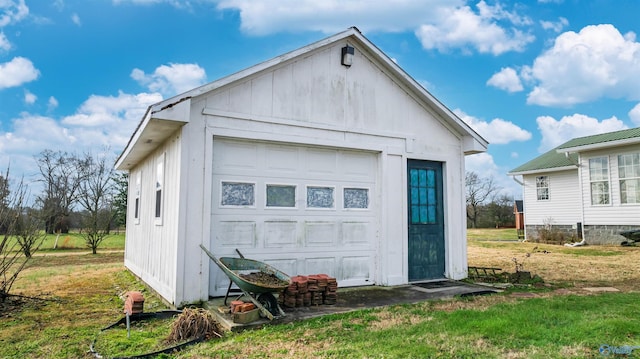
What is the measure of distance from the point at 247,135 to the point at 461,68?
31.2 ft

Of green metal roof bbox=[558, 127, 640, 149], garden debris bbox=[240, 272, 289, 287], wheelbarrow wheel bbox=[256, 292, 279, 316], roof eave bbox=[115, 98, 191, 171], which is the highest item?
green metal roof bbox=[558, 127, 640, 149]

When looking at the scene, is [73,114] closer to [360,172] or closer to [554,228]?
[360,172]

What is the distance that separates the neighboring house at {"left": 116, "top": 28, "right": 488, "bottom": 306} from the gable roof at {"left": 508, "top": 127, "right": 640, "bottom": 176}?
11.7 meters

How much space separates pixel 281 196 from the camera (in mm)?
6848

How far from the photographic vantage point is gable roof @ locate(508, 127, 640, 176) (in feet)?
53.8

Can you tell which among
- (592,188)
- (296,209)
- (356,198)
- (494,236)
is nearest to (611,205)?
(592,188)

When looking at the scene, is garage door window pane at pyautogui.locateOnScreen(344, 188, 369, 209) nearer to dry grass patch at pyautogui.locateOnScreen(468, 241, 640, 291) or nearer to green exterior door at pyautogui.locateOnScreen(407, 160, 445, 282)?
green exterior door at pyautogui.locateOnScreen(407, 160, 445, 282)

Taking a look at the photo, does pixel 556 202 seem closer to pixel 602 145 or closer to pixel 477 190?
pixel 602 145

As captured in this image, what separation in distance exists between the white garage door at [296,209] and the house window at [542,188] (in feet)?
57.0

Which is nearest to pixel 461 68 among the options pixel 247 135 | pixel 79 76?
pixel 247 135

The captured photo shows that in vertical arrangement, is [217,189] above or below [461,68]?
below

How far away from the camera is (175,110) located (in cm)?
570

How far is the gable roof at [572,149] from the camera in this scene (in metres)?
16.4

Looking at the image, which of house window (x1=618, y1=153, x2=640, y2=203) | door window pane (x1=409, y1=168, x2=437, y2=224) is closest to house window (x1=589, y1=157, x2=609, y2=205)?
house window (x1=618, y1=153, x2=640, y2=203)
